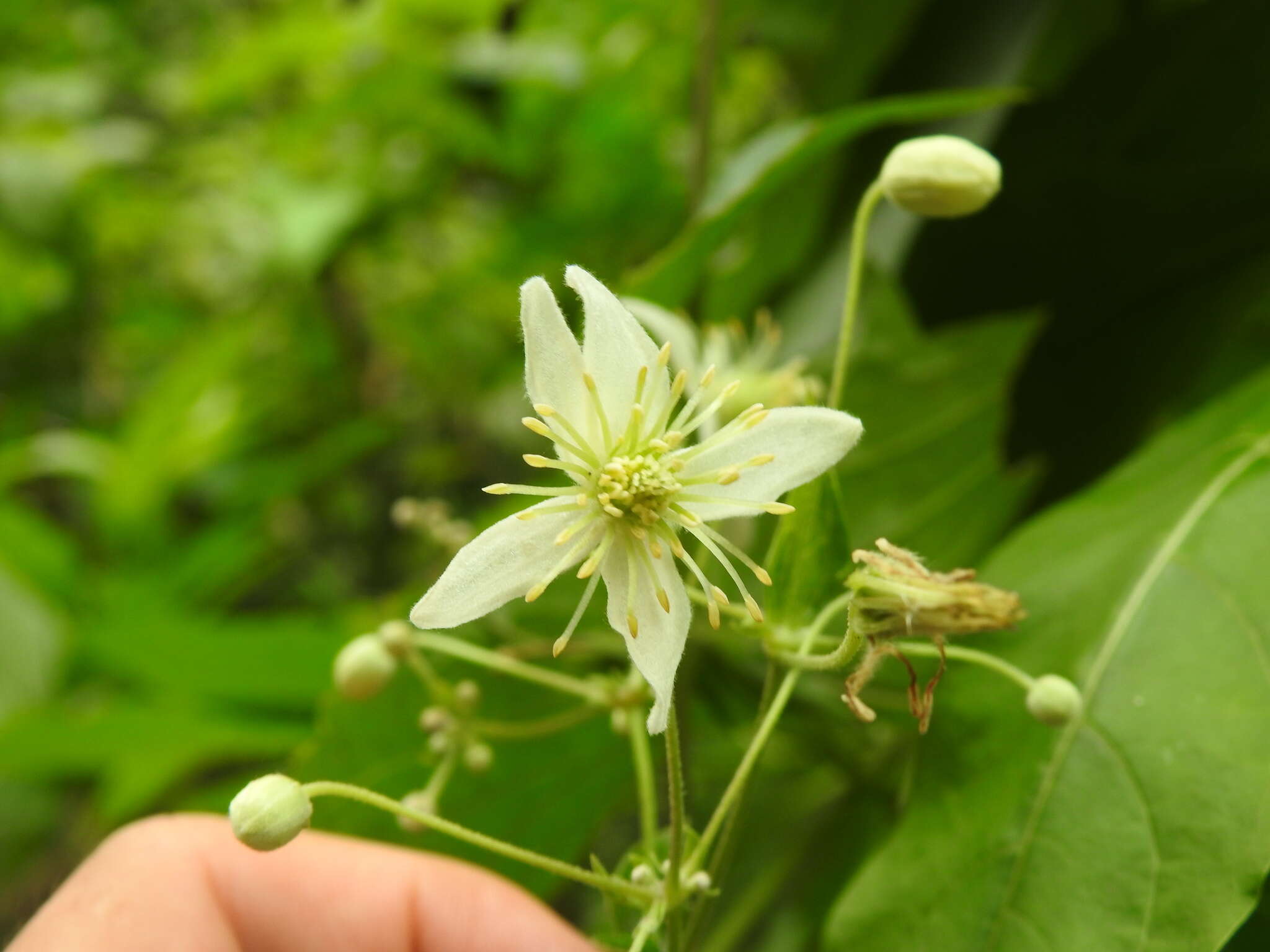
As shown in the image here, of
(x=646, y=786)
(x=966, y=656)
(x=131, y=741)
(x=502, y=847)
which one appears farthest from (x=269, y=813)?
(x=131, y=741)

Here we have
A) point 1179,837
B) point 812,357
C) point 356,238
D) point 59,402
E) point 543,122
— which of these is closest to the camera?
point 1179,837

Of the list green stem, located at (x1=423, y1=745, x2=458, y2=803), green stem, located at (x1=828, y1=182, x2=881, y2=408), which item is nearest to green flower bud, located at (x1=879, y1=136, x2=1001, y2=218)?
green stem, located at (x1=828, y1=182, x2=881, y2=408)

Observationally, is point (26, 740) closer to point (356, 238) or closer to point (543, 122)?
point (356, 238)

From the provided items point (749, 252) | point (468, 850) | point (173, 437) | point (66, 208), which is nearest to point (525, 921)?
point (468, 850)

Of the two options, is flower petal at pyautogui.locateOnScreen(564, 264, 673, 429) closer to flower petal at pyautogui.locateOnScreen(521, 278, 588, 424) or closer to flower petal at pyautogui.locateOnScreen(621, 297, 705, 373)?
flower petal at pyautogui.locateOnScreen(521, 278, 588, 424)

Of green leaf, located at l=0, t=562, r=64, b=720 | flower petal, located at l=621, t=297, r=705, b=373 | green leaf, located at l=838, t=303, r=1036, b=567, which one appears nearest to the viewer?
flower petal, located at l=621, t=297, r=705, b=373

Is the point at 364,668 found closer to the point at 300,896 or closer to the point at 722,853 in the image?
the point at 300,896
